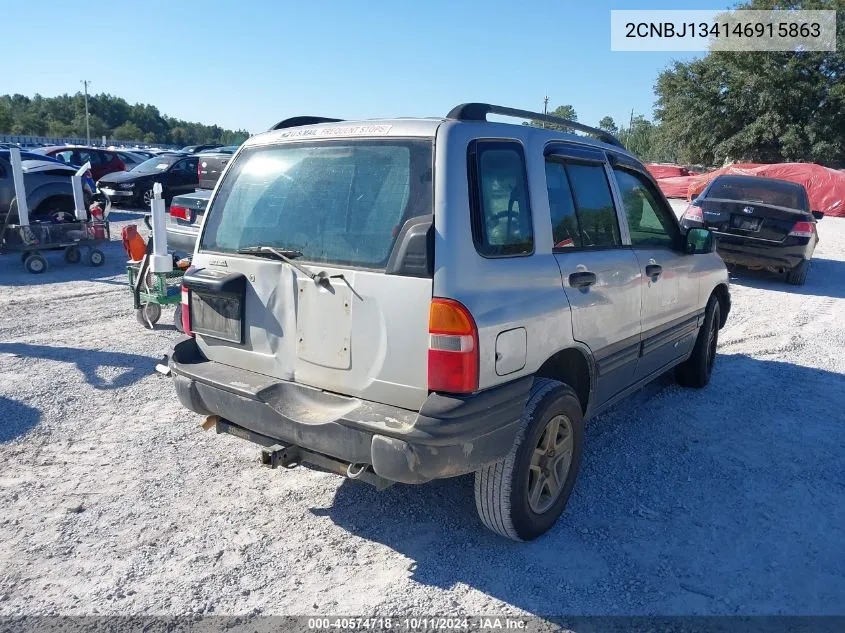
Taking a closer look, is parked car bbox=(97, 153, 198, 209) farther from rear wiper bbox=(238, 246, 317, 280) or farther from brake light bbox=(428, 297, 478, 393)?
brake light bbox=(428, 297, 478, 393)

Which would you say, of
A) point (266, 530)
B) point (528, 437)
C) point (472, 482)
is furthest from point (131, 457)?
point (528, 437)

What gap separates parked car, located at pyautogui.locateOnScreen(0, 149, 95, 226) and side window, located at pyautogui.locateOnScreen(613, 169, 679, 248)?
9793 mm

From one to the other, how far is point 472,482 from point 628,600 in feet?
3.92

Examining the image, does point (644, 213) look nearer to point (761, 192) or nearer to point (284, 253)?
point (284, 253)

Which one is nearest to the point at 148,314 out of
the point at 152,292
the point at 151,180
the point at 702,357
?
the point at 152,292

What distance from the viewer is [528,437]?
3.10 metres

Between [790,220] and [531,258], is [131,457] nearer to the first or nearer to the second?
[531,258]

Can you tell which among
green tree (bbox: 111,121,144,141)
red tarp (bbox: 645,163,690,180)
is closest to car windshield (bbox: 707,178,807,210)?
red tarp (bbox: 645,163,690,180)

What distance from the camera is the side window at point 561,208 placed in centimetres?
345

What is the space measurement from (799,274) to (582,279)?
8.97m

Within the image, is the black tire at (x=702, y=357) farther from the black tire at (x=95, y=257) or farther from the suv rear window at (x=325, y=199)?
the black tire at (x=95, y=257)

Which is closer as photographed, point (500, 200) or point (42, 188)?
point (500, 200)

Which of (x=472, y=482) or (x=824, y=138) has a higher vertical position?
(x=824, y=138)

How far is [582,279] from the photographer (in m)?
3.51
